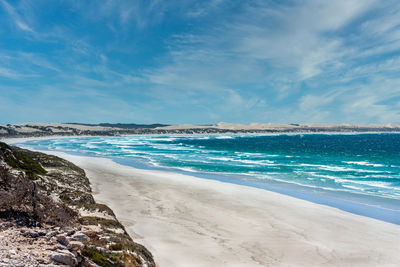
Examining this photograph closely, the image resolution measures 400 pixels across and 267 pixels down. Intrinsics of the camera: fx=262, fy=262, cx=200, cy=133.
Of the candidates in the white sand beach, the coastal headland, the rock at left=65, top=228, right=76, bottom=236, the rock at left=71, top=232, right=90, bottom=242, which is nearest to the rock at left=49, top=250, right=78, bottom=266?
the rock at left=71, top=232, right=90, bottom=242

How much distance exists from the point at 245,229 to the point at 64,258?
9551 millimetres

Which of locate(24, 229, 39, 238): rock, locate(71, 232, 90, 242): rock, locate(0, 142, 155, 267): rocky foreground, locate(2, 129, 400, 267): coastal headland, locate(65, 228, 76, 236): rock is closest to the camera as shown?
locate(0, 142, 155, 267): rocky foreground

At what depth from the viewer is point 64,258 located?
5.28 m

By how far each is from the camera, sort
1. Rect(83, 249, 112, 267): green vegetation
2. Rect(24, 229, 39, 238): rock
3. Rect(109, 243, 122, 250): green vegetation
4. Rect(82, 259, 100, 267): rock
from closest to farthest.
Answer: Rect(82, 259, 100, 267): rock < Rect(24, 229, 39, 238): rock < Rect(83, 249, 112, 267): green vegetation < Rect(109, 243, 122, 250): green vegetation

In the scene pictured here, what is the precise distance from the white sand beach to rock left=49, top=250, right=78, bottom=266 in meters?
4.48

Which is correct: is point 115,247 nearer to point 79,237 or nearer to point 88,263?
point 79,237

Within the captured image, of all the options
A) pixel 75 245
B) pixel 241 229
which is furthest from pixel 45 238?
pixel 241 229

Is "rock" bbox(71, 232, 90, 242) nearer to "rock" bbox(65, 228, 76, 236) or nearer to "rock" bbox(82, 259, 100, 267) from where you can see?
"rock" bbox(65, 228, 76, 236)

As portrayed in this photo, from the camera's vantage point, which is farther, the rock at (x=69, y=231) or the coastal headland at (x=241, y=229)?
the coastal headland at (x=241, y=229)

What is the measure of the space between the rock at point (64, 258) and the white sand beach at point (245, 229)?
4.48m

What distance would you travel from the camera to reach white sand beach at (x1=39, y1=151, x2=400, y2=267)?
10.1 m

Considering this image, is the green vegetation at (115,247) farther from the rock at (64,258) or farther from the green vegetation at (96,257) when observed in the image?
the rock at (64,258)

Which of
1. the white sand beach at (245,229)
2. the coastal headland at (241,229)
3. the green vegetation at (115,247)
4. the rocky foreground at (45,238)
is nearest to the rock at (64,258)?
the rocky foreground at (45,238)

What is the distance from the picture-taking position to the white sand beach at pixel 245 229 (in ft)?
33.3
